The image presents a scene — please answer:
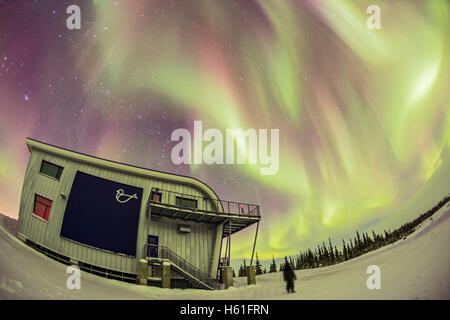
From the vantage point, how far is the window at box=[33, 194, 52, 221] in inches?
776

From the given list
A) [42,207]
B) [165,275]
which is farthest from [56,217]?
[165,275]

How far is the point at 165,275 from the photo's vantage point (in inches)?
742

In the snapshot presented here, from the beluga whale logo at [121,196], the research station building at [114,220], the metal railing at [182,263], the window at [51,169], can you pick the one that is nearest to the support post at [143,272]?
the research station building at [114,220]

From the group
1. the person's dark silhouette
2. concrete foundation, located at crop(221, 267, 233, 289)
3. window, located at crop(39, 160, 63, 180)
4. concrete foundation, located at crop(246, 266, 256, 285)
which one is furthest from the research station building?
the person's dark silhouette

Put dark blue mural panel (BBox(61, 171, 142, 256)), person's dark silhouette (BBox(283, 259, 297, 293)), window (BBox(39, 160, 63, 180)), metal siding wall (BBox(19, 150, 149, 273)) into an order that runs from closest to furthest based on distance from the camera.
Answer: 1. person's dark silhouette (BBox(283, 259, 297, 293))
2. metal siding wall (BBox(19, 150, 149, 273))
3. dark blue mural panel (BBox(61, 171, 142, 256))
4. window (BBox(39, 160, 63, 180))

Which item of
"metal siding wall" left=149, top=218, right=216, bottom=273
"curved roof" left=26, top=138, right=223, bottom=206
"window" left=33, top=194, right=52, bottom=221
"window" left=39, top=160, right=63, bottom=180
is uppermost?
"curved roof" left=26, top=138, right=223, bottom=206

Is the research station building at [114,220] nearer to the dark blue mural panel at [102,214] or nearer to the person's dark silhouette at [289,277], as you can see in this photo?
the dark blue mural panel at [102,214]

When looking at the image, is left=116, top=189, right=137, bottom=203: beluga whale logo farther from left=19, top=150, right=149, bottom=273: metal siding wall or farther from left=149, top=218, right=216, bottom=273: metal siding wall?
left=149, top=218, right=216, bottom=273: metal siding wall

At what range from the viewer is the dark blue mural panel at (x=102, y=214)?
19.7m

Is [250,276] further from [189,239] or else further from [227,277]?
[189,239]

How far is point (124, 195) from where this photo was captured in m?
21.4

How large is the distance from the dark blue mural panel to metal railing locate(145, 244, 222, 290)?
164cm

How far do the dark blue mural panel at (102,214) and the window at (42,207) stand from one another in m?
1.39
